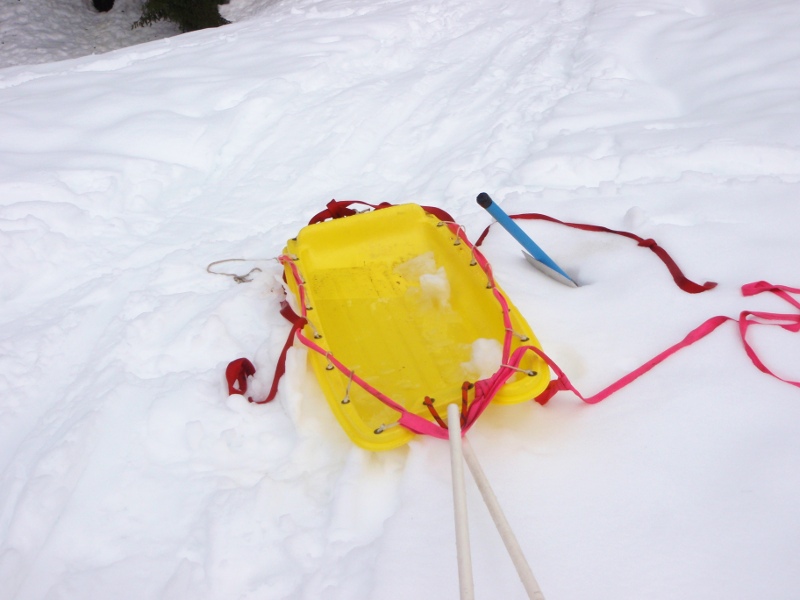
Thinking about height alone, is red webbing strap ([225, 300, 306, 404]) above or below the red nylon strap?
below

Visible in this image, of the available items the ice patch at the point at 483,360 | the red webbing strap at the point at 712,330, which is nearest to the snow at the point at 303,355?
the red webbing strap at the point at 712,330

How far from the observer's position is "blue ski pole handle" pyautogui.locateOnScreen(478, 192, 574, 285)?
1.83 m

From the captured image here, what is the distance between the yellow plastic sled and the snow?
4.4 inches

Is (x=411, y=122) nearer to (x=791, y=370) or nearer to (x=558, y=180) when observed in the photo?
(x=558, y=180)

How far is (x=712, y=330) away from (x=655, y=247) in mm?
461

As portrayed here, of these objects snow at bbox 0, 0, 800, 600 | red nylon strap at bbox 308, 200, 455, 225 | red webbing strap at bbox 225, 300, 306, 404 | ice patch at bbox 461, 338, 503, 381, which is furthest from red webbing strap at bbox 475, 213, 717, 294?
red webbing strap at bbox 225, 300, 306, 404

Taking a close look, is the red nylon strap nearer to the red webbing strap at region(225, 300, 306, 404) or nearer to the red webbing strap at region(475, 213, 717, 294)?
the red webbing strap at region(475, 213, 717, 294)

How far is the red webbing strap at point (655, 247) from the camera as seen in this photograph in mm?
1926

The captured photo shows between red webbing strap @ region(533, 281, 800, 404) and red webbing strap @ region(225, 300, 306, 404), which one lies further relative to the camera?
red webbing strap @ region(225, 300, 306, 404)

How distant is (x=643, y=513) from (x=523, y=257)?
1.15 meters

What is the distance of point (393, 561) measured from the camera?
4.25ft

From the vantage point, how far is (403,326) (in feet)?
6.35

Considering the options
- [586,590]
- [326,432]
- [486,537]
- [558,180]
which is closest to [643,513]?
[586,590]

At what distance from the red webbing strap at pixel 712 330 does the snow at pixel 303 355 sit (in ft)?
0.10
